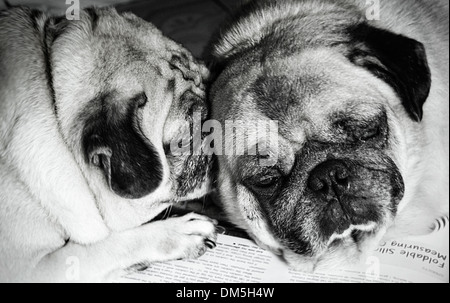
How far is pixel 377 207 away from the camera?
1.30 metres

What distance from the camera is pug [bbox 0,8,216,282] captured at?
1.26 meters

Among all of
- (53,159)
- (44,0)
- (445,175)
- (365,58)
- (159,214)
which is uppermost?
(44,0)

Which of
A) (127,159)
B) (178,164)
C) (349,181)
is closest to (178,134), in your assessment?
(178,164)

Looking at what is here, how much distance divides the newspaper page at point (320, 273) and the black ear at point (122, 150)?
0.40m

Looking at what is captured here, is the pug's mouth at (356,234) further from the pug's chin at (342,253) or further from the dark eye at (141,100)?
the dark eye at (141,100)

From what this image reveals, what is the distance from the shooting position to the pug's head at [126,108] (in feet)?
4.01

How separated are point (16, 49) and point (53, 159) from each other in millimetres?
358

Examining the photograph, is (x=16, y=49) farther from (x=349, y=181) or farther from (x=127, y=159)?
(x=349, y=181)

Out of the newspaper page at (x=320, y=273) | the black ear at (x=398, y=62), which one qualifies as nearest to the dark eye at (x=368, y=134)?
the black ear at (x=398, y=62)

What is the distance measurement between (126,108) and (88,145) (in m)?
0.14

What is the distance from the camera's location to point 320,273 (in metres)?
1.56

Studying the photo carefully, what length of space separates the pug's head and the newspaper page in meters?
0.22

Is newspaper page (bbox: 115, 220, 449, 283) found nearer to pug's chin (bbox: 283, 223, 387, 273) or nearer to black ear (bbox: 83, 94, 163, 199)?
pug's chin (bbox: 283, 223, 387, 273)

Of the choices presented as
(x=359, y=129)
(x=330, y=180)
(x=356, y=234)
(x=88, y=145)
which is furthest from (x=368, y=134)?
(x=88, y=145)
